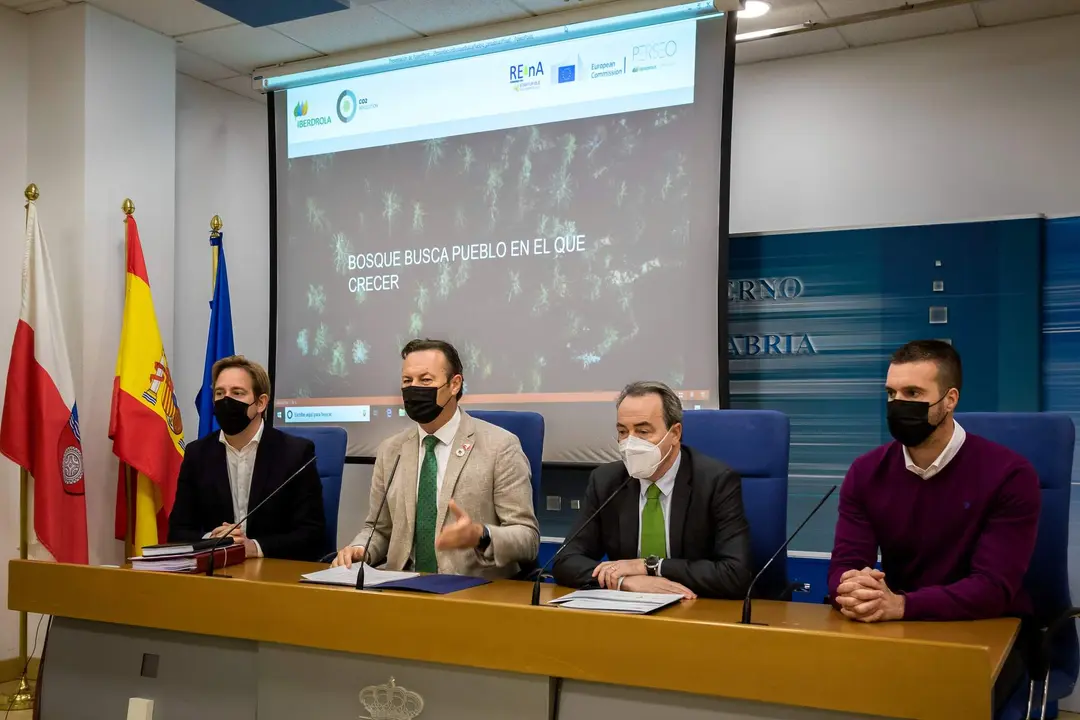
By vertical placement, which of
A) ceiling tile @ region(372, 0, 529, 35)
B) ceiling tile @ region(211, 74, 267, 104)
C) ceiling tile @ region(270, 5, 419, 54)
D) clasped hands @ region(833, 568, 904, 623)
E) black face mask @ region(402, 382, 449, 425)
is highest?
ceiling tile @ region(372, 0, 529, 35)

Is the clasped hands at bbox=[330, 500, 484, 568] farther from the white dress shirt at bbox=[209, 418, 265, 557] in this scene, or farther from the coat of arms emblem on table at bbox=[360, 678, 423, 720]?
the white dress shirt at bbox=[209, 418, 265, 557]

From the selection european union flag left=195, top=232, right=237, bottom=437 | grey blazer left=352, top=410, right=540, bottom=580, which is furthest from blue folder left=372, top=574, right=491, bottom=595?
european union flag left=195, top=232, right=237, bottom=437

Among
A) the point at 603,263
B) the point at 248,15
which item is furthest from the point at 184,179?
the point at 603,263

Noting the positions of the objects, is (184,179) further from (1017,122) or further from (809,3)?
(1017,122)

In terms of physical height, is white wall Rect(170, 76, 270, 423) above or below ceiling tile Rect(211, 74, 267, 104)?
below

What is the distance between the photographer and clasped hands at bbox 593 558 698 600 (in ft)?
6.81

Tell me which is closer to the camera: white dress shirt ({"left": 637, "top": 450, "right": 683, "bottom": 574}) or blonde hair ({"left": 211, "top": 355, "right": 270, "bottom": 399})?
white dress shirt ({"left": 637, "top": 450, "right": 683, "bottom": 574})

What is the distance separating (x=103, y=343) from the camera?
427 centimetres

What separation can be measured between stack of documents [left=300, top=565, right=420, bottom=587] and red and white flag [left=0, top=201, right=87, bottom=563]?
2.19m

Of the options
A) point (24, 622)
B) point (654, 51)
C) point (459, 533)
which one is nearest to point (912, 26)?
point (654, 51)

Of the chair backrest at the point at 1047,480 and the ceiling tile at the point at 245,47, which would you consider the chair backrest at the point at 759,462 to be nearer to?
the chair backrest at the point at 1047,480

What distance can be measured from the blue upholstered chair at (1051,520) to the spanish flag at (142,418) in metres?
3.22

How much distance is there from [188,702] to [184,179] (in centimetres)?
338

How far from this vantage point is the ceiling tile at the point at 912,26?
3.99 metres
